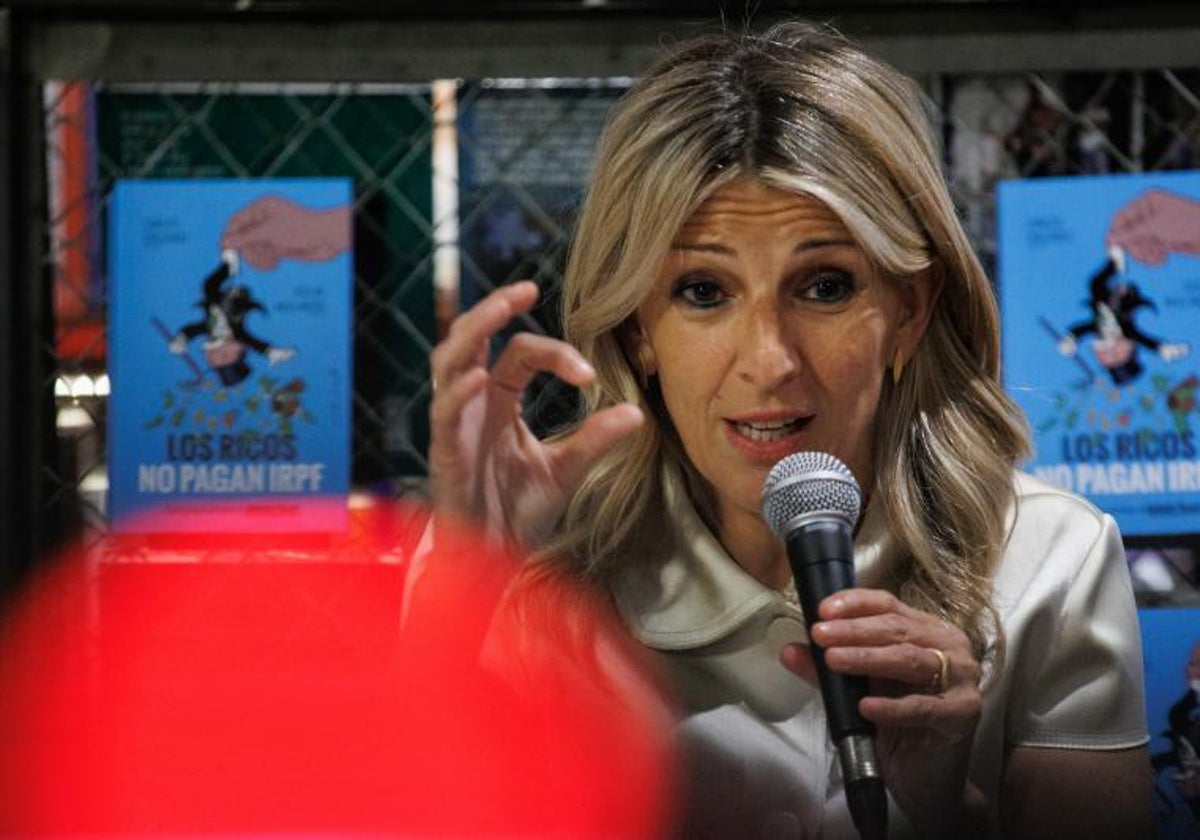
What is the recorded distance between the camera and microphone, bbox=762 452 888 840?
0.77 m

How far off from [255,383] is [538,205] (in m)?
0.39

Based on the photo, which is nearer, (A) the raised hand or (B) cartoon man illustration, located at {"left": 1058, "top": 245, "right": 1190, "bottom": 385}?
(A) the raised hand

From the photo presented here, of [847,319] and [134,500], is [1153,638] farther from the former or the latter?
[134,500]

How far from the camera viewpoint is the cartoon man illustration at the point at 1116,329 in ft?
4.69

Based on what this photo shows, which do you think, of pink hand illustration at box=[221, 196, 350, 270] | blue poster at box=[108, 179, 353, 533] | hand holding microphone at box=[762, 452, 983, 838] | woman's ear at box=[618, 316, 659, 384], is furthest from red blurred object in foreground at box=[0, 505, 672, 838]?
hand holding microphone at box=[762, 452, 983, 838]

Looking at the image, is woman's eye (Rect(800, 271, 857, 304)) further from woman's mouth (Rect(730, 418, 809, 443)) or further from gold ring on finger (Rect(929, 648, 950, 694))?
gold ring on finger (Rect(929, 648, 950, 694))

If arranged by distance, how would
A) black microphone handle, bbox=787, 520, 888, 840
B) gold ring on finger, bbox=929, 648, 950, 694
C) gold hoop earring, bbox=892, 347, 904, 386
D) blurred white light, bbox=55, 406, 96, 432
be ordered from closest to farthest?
black microphone handle, bbox=787, 520, 888, 840
gold ring on finger, bbox=929, 648, 950, 694
gold hoop earring, bbox=892, 347, 904, 386
blurred white light, bbox=55, 406, 96, 432

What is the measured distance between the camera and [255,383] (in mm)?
1527

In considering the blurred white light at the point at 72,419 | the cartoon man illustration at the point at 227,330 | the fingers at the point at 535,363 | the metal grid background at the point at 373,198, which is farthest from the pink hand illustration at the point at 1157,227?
the blurred white light at the point at 72,419

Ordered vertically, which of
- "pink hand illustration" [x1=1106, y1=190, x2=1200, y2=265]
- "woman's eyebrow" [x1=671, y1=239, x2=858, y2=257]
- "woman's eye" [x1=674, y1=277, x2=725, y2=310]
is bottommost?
"woman's eye" [x1=674, y1=277, x2=725, y2=310]

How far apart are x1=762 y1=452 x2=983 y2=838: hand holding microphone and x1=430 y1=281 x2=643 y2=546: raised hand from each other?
0.14 meters

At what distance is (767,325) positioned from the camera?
3.36ft

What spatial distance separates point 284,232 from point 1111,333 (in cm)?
94

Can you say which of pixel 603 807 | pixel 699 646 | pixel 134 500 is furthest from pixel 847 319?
pixel 134 500
